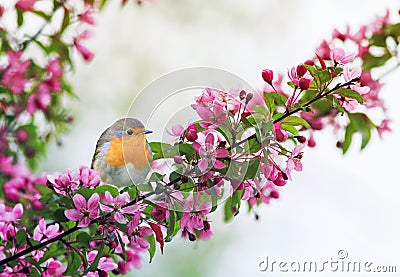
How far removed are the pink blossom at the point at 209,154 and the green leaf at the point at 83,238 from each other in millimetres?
220

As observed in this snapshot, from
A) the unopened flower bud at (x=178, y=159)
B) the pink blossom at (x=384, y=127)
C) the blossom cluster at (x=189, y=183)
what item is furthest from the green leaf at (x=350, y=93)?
the pink blossom at (x=384, y=127)

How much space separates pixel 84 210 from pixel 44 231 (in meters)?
0.11

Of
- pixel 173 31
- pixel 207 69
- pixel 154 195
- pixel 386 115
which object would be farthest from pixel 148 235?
pixel 173 31

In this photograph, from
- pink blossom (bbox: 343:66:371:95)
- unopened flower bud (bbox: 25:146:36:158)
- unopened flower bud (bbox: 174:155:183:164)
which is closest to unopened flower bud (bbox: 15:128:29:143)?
unopened flower bud (bbox: 25:146:36:158)

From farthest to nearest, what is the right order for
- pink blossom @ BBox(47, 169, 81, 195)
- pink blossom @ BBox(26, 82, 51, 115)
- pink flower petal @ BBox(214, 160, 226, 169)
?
pink blossom @ BBox(26, 82, 51, 115) < pink blossom @ BBox(47, 169, 81, 195) < pink flower petal @ BBox(214, 160, 226, 169)

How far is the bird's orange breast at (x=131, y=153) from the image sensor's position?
2.83 ft

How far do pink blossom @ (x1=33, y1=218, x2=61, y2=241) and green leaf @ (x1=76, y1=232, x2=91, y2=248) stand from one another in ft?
0.15

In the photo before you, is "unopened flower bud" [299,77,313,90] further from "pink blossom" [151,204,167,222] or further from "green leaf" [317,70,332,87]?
"pink blossom" [151,204,167,222]

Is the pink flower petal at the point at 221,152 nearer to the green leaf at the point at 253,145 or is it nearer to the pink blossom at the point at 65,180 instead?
the green leaf at the point at 253,145

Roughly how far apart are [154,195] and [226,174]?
10 cm

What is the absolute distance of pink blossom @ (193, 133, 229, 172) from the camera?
0.81 m

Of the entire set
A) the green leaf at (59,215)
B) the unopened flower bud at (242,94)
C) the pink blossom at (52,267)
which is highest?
the unopened flower bud at (242,94)

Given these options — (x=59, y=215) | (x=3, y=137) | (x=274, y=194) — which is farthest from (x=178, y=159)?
(x=3, y=137)

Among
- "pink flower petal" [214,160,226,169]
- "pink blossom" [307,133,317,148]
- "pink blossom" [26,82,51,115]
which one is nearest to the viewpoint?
"pink flower petal" [214,160,226,169]
